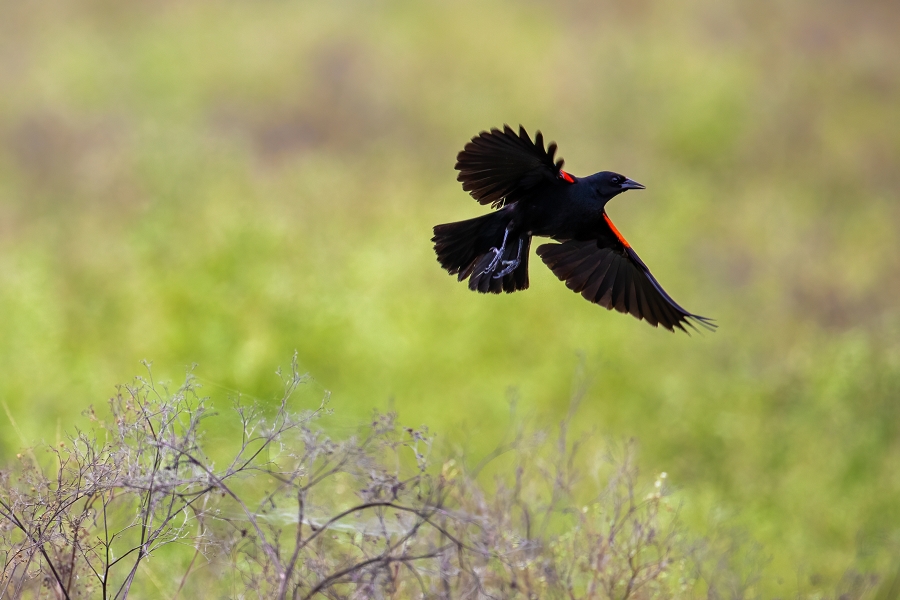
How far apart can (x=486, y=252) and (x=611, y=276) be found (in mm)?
978

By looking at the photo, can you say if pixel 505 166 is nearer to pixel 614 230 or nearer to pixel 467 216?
pixel 614 230

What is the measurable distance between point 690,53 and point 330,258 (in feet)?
35.3

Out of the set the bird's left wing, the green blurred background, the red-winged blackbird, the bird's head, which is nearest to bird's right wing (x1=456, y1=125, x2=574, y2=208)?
the red-winged blackbird

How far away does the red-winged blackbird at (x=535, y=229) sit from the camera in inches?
189

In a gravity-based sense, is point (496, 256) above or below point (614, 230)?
below

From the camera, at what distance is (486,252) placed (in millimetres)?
5387

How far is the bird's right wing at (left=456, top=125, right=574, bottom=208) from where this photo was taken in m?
4.62

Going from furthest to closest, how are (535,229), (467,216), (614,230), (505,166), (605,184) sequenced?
(467,216)
(614,230)
(535,229)
(605,184)
(505,166)

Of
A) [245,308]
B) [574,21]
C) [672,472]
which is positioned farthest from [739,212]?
[245,308]

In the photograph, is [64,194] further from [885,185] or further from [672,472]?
[885,185]

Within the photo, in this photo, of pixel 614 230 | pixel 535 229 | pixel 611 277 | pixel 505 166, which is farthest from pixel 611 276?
pixel 505 166

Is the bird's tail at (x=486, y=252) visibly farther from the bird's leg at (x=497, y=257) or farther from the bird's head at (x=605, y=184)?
the bird's head at (x=605, y=184)

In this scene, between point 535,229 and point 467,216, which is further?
point 467,216

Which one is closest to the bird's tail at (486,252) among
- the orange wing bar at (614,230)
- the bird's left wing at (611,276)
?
the orange wing bar at (614,230)
